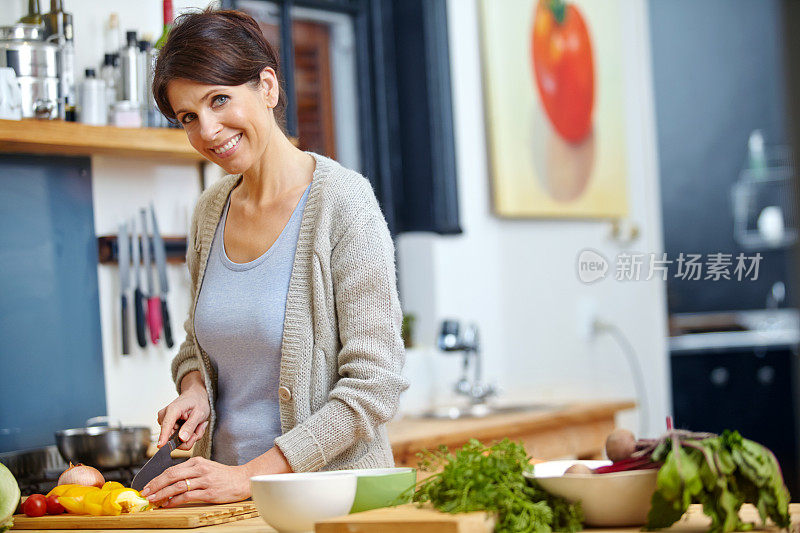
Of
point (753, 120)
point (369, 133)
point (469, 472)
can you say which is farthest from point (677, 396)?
point (469, 472)

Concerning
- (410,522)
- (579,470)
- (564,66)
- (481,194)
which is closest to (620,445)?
(579,470)

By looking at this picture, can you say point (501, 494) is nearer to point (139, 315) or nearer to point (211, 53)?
point (211, 53)

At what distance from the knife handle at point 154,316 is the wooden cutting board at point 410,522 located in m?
1.56

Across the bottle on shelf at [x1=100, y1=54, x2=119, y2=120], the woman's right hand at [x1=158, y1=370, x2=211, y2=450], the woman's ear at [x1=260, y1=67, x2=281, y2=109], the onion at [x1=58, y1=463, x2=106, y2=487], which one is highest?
the bottle on shelf at [x1=100, y1=54, x2=119, y2=120]

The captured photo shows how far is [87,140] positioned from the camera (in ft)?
8.05

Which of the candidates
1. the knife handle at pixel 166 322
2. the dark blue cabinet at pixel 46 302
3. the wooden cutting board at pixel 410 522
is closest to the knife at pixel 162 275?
the knife handle at pixel 166 322

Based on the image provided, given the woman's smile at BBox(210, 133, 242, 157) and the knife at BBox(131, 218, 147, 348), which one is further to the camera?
the knife at BBox(131, 218, 147, 348)

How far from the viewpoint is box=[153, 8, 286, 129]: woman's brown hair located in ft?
5.31

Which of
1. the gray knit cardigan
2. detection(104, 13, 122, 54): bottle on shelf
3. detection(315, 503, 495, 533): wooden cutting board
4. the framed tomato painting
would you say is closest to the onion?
the gray knit cardigan

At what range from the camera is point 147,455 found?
237 cm

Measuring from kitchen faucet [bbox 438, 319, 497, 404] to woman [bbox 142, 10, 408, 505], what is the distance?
1.63 m

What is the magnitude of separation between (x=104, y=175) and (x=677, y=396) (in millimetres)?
3667

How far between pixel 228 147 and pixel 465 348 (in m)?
1.82

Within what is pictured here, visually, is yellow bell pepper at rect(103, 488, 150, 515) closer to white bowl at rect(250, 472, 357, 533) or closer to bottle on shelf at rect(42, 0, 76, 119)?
white bowl at rect(250, 472, 357, 533)
